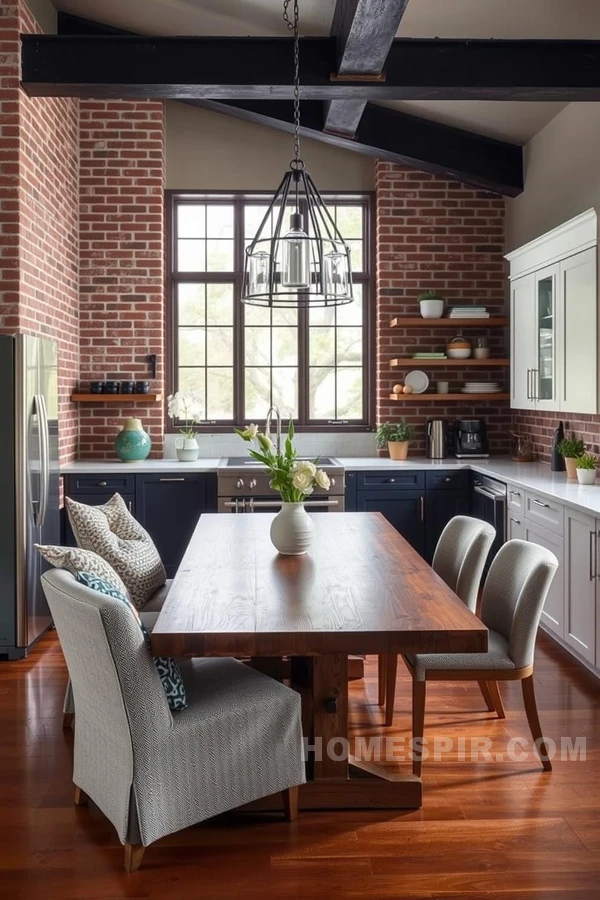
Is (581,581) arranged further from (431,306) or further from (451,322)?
(431,306)

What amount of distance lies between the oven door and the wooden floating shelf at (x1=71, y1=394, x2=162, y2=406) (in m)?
1.02

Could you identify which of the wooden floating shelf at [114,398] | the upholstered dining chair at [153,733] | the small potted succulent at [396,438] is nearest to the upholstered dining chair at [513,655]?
the upholstered dining chair at [153,733]

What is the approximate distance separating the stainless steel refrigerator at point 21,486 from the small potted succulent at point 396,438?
8.87 feet

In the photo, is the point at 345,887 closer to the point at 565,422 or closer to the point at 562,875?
the point at 562,875

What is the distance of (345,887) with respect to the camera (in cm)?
242

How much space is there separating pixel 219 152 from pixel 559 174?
8.40 feet

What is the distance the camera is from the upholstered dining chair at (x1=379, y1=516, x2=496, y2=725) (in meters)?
3.51

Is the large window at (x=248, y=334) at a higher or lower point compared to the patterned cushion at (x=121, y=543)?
higher

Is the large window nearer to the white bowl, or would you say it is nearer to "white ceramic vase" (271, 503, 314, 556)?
the white bowl

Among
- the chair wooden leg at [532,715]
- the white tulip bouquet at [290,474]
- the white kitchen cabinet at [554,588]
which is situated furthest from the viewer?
the white kitchen cabinet at [554,588]

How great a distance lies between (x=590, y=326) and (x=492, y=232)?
2324 mm

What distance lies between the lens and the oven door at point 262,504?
5.81 meters

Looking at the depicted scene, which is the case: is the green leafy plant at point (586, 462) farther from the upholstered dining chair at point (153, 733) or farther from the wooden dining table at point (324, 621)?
the upholstered dining chair at point (153, 733)

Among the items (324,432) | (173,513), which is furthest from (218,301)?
(173,513)
